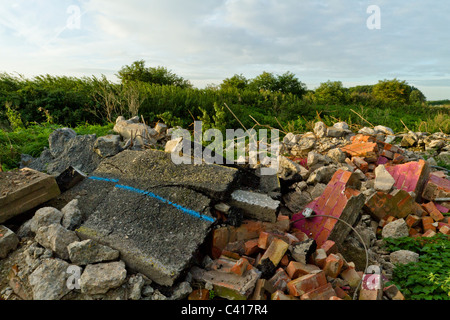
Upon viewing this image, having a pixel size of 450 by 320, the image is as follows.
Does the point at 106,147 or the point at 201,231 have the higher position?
the point at 106,147

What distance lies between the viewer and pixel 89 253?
7.47 ft

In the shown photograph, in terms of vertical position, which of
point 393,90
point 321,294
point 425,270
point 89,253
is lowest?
point 425,270

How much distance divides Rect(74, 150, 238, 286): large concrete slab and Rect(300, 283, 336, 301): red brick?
37.7 inches

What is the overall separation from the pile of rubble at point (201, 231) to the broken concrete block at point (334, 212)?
0.01 meters

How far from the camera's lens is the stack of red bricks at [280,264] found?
227 cm

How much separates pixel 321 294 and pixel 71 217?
7.67 ft

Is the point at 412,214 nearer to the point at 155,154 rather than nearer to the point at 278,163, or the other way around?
the point at 278,163

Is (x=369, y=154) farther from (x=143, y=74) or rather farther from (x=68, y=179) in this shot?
(x=143, y=74)

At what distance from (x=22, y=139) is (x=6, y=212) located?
319 cm

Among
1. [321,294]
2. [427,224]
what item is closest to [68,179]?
[321,294]

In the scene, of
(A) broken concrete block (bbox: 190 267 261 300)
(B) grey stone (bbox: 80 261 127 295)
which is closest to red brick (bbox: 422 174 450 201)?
(A) broken concrete block (bbox: 190 267 261 300)

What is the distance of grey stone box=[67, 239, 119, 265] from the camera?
2.26 m

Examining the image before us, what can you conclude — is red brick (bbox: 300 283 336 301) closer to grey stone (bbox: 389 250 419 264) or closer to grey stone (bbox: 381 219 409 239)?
grey stone (bbox: 389 250 419 264)

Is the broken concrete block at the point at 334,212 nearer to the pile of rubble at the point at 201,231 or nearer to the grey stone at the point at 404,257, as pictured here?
the pile of rubble at the point at 201,231
